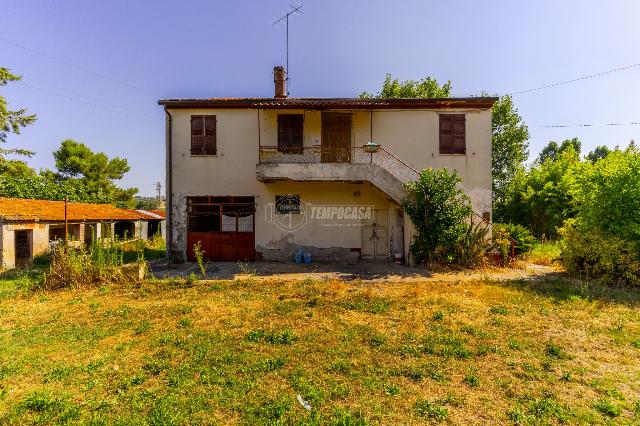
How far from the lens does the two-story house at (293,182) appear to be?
13203mm

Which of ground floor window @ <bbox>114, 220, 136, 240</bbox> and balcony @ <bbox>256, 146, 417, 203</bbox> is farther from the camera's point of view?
ground floor window @ <bbox>114, 220, 136, 240</bbox>

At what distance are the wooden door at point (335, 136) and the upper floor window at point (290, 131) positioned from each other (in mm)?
1102

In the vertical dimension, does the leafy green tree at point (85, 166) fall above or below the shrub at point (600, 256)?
above

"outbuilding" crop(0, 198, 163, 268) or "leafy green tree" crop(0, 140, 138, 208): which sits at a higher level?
"leafy green tree" crop(0, 140, 138, 208)

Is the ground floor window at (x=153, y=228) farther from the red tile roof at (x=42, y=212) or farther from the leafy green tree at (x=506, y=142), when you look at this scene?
the leafy green tree at (x=506, y=142)

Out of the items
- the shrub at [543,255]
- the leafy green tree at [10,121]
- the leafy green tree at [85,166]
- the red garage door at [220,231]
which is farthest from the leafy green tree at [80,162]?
the shrub at [543,255]

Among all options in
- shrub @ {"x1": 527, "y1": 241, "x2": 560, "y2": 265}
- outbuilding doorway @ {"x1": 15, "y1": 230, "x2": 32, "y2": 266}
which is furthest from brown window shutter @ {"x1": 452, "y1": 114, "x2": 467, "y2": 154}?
outbuilding doorway @ {"x1": 15, "y1": 230, "x2": 32, "y2": 266}

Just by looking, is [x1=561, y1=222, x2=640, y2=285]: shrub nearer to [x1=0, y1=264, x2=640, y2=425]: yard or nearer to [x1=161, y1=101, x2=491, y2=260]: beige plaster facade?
[x1=0, y1=264, x2=640, y2=425]: yard

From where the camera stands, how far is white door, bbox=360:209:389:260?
13.4 m

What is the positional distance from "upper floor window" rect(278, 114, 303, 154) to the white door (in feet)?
15.3

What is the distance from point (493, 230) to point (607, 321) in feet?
21.9

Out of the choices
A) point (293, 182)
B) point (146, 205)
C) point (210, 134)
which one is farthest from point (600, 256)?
point (146, 205)

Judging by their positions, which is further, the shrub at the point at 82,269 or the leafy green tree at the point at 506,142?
the leafy green tree at the point at 506,142

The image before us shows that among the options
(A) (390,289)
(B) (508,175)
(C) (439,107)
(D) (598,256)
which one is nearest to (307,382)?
(A) (390,289)
